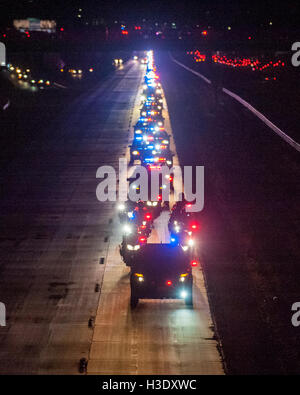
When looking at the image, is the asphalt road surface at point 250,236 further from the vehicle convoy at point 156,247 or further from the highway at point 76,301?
the vehicle convoy at point 156,247

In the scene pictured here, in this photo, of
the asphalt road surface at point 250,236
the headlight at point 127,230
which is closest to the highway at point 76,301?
the asphalt road surface at point 250,236

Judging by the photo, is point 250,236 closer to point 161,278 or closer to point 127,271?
point 127,271

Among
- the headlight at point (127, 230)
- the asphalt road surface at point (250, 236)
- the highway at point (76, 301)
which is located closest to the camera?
the highway at point (76, 301)

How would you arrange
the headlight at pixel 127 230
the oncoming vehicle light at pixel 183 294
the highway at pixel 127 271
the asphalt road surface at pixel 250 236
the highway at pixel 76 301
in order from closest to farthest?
the highway at pixel 76 301
the highway at pixel 127 271
the asphalt road surface at pixel 250 236
the oncoming vehicle light at pixel 183 294
the headlight at pixel 127 230

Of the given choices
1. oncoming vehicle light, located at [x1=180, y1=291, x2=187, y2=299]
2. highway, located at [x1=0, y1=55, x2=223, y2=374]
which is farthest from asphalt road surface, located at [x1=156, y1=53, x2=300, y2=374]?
oncoming vehicle light, located at [x1=180, y1=291, x2=187, y2=299]

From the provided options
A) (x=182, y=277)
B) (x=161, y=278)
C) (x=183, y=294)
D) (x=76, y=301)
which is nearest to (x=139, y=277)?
(x=161, y=278)

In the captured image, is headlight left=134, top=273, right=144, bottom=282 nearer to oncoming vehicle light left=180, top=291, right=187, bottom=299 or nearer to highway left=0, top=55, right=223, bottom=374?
highway left=0, top=55, right=223, bottom=374

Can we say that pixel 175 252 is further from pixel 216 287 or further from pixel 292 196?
pixel 292 196
